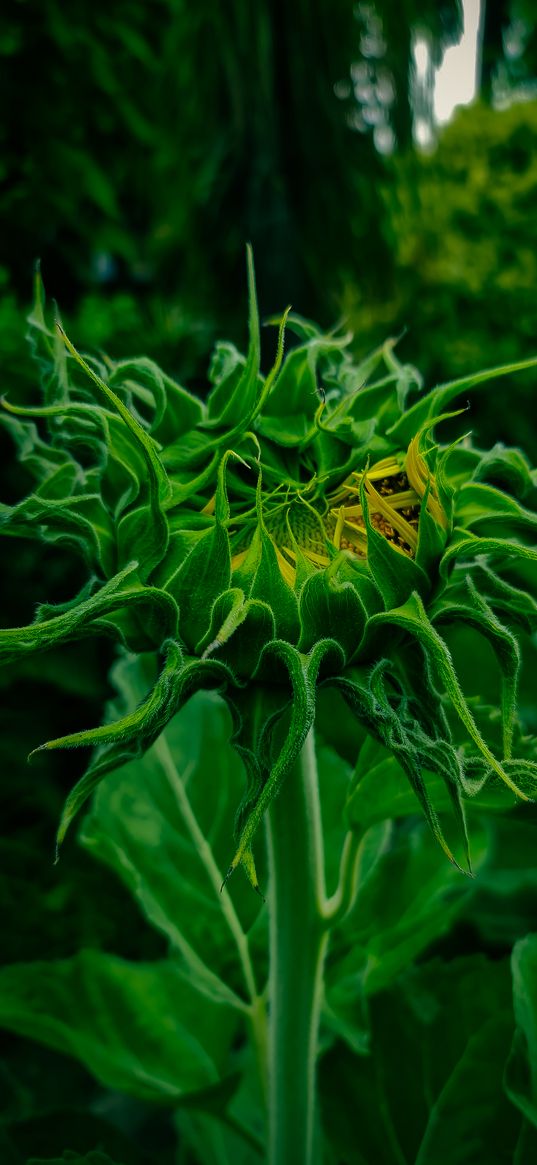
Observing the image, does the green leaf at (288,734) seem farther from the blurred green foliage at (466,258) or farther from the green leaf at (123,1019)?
the blurred green foliage at (466,258)

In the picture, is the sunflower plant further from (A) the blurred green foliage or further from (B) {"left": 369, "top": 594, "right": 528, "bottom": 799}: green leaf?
(A) the blurred green foliage

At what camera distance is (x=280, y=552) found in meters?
0.38

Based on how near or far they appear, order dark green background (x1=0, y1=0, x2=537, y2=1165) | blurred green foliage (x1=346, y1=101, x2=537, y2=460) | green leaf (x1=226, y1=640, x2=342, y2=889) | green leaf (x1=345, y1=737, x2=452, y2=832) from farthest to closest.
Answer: blurred green foliage (x1=346, y1=101, x2=537, y2=460) → dark green background (x1=0, y1=0, x2=537, y2=1165) → green leaf (x1=345, y1=737, x2=452, y2=832) → green leaf (x1=226, y1=640, x2=342, y2=889)

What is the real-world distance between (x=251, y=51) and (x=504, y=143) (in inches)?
38.6

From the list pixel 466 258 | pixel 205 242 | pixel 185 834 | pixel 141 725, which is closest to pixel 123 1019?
pixel 185 834

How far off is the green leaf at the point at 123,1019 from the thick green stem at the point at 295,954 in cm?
9

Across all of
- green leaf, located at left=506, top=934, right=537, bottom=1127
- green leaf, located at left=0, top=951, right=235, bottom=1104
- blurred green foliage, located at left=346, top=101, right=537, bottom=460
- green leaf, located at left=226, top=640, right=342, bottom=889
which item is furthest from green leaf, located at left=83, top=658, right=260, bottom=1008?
blurred green foliage, located at left=346, top=101, right=537, bottom=460

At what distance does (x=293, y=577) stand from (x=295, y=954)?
190mm

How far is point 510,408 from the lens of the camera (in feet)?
6.83

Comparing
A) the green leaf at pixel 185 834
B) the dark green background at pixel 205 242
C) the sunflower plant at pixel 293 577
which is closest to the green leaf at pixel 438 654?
the sunflower plant at pixel 293 577

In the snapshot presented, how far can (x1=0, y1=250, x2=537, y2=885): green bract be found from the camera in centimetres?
33

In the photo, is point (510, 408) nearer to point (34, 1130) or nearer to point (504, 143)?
point (504, 143)

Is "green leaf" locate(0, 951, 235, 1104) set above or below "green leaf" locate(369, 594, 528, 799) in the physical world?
below

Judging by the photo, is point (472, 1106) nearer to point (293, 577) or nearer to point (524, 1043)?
point (524, 1043)
